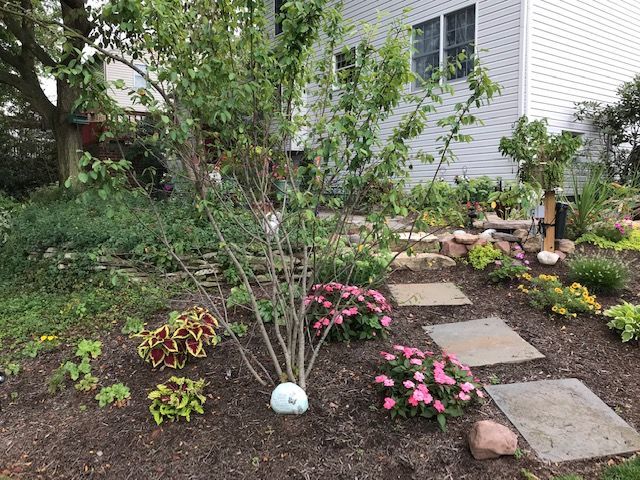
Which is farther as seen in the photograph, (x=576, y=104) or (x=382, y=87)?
(x=576, y=104)

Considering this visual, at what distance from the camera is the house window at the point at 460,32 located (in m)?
7.98

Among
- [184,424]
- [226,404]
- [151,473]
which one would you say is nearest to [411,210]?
[226,404]

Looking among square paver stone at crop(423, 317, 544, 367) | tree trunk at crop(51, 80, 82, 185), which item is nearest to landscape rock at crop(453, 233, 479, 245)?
square paver stone at crop(423, 317, 544, 367)

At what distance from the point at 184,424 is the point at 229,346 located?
734 mm

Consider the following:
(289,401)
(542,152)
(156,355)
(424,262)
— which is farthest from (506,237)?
(156,355)

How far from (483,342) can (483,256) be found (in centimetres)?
167

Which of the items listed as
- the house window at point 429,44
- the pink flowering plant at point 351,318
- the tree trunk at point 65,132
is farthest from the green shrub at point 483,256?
the tree trunk at point 65,132

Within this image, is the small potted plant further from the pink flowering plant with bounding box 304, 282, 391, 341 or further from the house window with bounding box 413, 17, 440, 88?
the house window with bounding box 413, 17, 440, 88

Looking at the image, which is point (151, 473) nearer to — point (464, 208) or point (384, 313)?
point (384, 313)

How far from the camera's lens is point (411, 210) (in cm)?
243

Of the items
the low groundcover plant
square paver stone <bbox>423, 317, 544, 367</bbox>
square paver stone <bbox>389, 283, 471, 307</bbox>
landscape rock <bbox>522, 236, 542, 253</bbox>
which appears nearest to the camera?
square paver stone <bbox>423, 317, 544, 367</bbox>

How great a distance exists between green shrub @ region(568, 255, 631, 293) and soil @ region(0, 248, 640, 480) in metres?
0.93

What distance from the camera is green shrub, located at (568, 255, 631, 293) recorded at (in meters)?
3.87

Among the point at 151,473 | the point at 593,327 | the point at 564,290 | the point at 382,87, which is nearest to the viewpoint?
the point at 151,473
